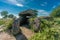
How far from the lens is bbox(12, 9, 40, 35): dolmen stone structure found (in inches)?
588

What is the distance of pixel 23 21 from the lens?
684 inches

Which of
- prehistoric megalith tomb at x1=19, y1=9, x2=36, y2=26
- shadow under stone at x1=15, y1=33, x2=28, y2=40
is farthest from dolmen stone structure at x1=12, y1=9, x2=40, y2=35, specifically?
shadow under stone at x1=15, y1=33, x2=28, y2=40

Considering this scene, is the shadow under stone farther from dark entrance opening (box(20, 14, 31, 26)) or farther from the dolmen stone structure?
dark entrance opening (box(20, 14, 31, 26))

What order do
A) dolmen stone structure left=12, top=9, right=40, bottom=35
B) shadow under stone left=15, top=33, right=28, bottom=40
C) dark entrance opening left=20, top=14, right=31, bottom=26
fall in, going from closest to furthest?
shadow under stone left=15, top=33, right=28, bottom=40, dolmen stone structure left=12, top=9, right=40, bottom=35, dark entrance opening left=20, top=14, right=31, bottom=26

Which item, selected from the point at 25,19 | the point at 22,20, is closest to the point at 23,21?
the point at 22,20

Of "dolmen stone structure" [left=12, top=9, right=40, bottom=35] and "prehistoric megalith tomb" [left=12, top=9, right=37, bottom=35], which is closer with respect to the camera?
"dolmen stone structure" [left=12, top=9, right=40, bottom=35]

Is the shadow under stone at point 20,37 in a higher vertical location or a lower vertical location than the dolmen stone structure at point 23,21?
lower

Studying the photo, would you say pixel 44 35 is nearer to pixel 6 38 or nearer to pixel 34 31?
pixel 34 31

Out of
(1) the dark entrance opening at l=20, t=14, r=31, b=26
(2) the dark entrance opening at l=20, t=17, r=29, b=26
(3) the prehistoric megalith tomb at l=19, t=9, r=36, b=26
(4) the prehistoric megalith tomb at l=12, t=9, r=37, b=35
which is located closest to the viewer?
(4) the prehistoric megalith tomb at l=12, t=9, r=37, b=35

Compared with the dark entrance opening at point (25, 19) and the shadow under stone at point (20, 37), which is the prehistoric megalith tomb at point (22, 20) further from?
the shadow under stone at point (20, 37)

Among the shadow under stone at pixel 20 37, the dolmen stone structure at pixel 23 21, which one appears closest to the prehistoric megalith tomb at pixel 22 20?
the dolmen stone structure at pixel 23 21

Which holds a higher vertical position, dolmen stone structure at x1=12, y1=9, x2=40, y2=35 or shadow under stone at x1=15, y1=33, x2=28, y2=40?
dolmen stone structure at x1=12, y1=9, x2=40, y2=35

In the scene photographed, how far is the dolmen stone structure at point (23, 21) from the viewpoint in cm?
1494

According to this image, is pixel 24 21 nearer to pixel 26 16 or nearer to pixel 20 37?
pixel 26 16
